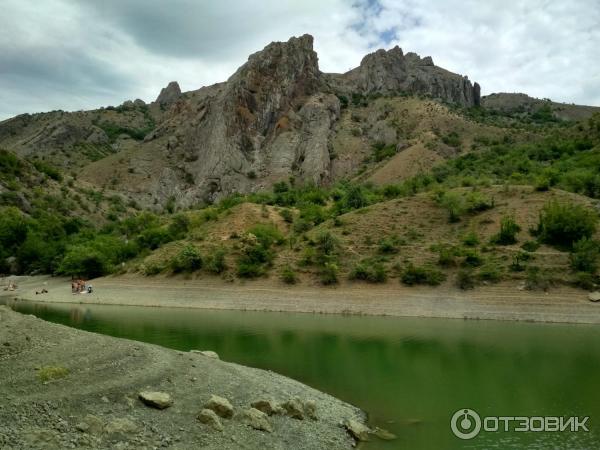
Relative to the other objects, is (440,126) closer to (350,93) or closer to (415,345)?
(350,93)

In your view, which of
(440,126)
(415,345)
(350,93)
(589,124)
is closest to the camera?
(415,345)

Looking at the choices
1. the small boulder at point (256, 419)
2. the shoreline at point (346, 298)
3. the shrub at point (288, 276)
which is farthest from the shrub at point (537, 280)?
the small boulder at point (256, 419)

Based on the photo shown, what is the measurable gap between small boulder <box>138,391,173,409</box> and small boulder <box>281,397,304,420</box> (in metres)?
3.31

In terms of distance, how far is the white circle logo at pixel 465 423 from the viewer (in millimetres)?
13730

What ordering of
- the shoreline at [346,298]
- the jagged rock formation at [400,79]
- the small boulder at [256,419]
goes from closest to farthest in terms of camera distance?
the small boulder at [256,419] → the shoreline at [346,298] → the jagged rock formation at [400,79]

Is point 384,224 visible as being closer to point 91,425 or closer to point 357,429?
point 357,429

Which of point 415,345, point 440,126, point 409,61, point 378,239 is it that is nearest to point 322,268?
point 378,239

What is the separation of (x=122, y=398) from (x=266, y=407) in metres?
3.80

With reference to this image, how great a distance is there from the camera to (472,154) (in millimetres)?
89062

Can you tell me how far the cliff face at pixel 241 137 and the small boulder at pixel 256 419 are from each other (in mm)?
89025

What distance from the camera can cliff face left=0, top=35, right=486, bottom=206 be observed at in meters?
108

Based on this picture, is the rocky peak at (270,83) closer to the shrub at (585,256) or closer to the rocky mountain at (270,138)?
the rocky mountain at (270,138)

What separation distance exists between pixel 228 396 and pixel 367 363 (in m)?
9.97

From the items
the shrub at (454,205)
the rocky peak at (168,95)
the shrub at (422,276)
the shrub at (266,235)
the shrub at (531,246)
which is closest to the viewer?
the shrub at (422,276)
